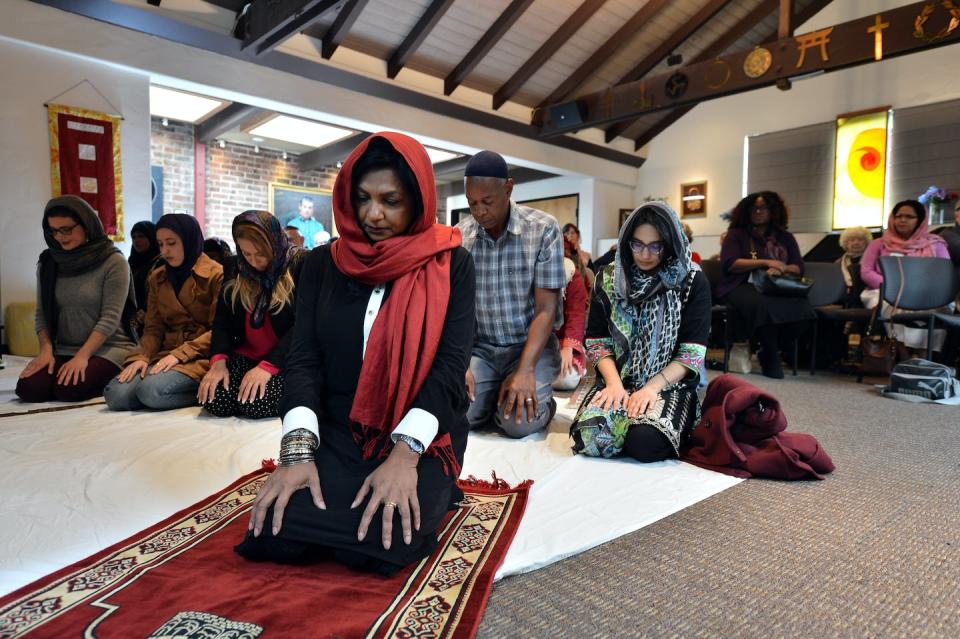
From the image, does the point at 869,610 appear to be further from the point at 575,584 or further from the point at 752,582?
the point at 575,584

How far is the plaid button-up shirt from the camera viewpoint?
8.09ft

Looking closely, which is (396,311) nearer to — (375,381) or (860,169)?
(375,381)

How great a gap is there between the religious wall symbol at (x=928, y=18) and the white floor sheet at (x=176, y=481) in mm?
5198

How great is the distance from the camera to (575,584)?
48.1 inches

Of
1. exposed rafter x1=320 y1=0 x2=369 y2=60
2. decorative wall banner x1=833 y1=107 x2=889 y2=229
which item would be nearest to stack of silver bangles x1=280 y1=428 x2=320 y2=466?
exposed rafter x1=320 y1=0 x2=369 y2=60

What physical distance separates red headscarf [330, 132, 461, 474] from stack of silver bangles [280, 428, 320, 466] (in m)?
0.12

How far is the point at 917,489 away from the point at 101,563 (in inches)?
89.2

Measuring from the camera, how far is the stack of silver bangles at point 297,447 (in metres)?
1.19

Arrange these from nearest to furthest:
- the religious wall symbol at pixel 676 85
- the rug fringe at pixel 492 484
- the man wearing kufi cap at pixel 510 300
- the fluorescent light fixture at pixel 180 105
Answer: the rug fringe at pixel 492 484
the man wearing kufi cap at pixel 510 300
the religious wall symbol at pixel 676 85
the fluorescent light fixture at pixel 180 105

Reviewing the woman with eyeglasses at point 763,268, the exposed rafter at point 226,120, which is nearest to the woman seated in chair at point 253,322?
the woman with eyeglasses at point 763,268

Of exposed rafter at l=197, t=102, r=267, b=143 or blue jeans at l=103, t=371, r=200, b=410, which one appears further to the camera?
exposed rafter at l=197, t=102, r=267, b=143

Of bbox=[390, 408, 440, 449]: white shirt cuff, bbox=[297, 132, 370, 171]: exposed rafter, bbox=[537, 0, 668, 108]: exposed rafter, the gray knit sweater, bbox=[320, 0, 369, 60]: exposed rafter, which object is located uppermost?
bbox=[537, 0, 668, 108]: exposed rafter

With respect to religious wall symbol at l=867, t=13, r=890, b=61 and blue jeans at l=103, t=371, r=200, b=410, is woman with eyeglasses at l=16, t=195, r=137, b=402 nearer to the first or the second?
blue jeans at l=103, t=371, r=200, b=410

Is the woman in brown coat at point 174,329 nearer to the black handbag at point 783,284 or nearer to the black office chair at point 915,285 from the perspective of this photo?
the black handbag at point 783,284
